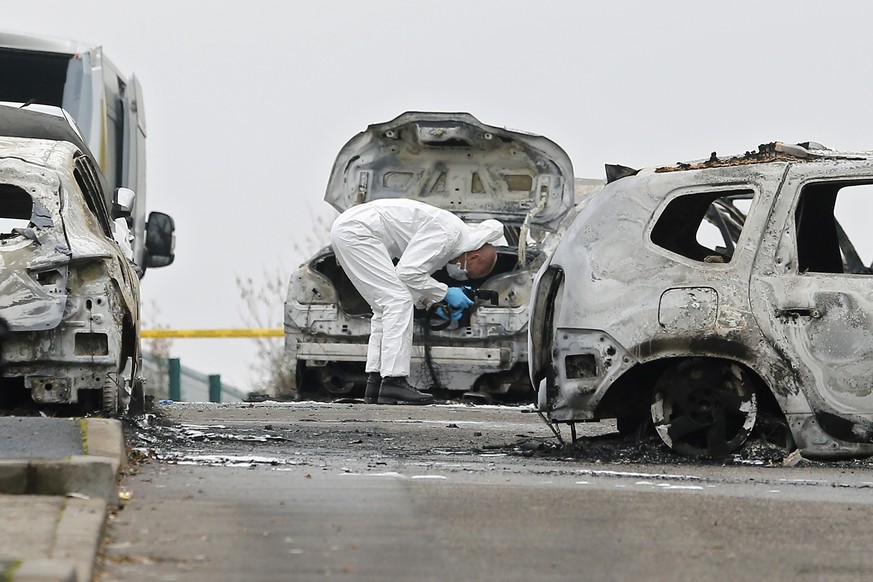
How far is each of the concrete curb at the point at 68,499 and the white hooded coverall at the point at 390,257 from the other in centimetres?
560

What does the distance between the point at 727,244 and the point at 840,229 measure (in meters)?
1.16

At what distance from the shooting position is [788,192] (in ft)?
29.6

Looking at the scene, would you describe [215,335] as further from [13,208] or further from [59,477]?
[59,477]

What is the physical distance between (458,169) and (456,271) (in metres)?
2.84

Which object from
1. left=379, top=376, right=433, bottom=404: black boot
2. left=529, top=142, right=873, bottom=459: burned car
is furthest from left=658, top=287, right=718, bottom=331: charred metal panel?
left=379, top=376, right=433, bottom=404: black boot

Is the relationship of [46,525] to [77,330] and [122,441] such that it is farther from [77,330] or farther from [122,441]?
[77,330]

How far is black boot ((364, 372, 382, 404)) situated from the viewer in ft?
44.9

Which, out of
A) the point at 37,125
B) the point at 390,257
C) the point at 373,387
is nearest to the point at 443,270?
the point at 390,257

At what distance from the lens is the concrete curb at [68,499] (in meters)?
4.85

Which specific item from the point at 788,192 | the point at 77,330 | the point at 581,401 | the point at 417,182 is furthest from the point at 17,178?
the point at 417,182

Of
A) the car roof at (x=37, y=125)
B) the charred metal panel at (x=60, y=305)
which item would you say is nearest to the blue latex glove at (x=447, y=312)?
the car roof at (x=37, y=125)

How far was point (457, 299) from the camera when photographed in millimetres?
14250

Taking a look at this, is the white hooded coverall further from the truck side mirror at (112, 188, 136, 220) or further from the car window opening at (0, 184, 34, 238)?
the car window opening at (0, 184, 34, 238)

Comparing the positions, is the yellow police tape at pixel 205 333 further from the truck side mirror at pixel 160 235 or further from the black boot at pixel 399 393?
the black boot at pixel 399 393
